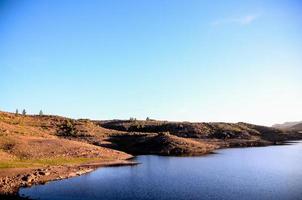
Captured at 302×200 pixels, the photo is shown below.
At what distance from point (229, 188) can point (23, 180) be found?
3416 centimetres

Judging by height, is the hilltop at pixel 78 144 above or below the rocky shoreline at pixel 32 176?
above

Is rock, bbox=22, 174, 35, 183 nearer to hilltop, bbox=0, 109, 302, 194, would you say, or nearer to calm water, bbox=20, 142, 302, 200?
hilltop, bbox=0, 109, 302, 194

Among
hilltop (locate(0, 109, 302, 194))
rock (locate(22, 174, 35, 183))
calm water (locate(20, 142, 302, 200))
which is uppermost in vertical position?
hilltop (locate(0, 109, 302, 194))

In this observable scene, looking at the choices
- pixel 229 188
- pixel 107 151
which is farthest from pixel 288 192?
pixel 107 151

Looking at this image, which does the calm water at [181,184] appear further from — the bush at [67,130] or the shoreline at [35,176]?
the bush at [67,130]

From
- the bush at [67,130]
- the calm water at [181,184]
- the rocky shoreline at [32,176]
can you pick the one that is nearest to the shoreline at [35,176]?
the rocky shoreline at [32,176]

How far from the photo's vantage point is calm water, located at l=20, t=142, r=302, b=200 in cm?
5094

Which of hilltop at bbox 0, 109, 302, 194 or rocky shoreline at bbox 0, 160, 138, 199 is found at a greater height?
hilltop at bbox 0, 109, 302, 194

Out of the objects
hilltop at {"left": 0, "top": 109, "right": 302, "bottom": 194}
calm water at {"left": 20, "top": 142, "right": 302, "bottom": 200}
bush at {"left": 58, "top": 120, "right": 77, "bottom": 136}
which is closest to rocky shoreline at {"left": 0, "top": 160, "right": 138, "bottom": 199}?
hilltop at {"left": 0, "top": 109, "right": 302, "bottom": 194}

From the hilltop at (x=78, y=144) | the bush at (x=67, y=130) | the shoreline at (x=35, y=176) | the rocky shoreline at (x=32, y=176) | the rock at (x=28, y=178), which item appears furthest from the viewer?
the bush at (x=67, y=130)

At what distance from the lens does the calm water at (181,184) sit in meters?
50.9

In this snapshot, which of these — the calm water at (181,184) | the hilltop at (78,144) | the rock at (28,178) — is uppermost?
the hilltop at (78,144)

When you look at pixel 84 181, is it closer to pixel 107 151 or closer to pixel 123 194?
pixel 123 194

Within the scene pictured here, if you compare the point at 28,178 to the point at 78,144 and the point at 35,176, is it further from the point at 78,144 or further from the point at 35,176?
the point at 78,144
